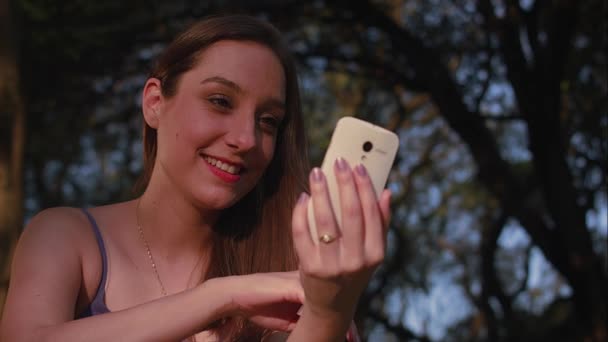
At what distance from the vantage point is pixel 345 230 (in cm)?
128

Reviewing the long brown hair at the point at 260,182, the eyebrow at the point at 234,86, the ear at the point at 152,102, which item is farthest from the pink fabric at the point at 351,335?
the ear at the point at 152,102

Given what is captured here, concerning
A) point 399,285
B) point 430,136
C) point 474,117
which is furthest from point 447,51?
point 399,285

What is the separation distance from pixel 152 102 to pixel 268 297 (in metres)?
0.97

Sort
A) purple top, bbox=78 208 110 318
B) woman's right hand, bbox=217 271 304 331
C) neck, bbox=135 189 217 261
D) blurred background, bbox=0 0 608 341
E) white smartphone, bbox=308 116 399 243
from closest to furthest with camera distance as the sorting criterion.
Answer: white smartphone, bbox=308 116 399 243 < woman's right hand, bbox=217 271 304 331 < purple top, bbox=78 208 110 318 < neck, bbox=135 189 217 261 < blurred background, bbox=0 0 608 341

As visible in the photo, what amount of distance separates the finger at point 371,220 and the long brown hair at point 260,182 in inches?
35.6

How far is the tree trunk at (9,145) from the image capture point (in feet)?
12.2

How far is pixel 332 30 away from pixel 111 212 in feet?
19.7

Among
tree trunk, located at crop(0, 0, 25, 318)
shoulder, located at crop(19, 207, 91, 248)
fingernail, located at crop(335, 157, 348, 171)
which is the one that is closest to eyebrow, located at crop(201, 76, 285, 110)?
shoulder, located at crop(19, 207, 91, 248)

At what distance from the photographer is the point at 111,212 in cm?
229

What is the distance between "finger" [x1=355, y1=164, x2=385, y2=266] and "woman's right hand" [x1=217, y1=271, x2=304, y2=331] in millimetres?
270

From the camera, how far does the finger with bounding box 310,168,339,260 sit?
1.27m

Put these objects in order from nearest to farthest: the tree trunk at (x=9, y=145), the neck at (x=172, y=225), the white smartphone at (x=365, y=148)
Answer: the white smartphone at (x=365, y=148), the neck at (x=172, y=225), the tree trunk at (x=9, y=145)

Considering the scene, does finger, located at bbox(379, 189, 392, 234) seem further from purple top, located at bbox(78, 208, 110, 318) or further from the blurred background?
the blurred background

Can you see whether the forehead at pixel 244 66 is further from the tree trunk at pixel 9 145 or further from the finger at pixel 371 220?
the tree trunk at pixel 9 145
